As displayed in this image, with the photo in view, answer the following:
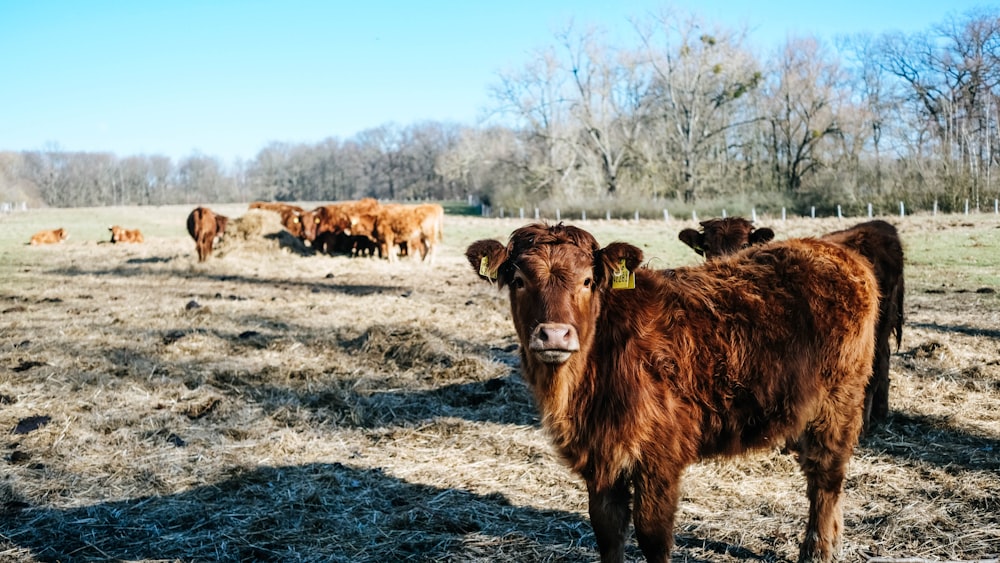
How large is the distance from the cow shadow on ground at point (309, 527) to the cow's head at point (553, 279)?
1.25 m

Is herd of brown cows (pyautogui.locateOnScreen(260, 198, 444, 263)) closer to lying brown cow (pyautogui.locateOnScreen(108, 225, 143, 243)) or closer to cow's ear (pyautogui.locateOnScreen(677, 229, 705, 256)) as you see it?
lying brown cow (pyautogui.locateOnScreen(108, 225, 143, 243))

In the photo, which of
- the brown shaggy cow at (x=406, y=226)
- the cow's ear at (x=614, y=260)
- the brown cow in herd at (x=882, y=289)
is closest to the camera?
the cow's ear at (x=614, y=260)

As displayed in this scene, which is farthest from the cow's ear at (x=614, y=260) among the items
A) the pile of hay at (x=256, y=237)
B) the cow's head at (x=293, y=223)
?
the cow's head at (x=293, y=223)

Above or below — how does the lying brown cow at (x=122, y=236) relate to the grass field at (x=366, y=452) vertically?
above

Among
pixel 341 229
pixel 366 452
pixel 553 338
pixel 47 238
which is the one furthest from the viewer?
pixel 47 238

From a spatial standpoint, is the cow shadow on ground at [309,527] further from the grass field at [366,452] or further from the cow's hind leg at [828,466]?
the cow's hind leg at [828,466]

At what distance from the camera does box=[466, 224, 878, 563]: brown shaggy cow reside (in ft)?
11.6

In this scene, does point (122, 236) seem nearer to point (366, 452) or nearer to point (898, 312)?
point (366, 452)

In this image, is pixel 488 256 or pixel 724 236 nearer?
pixel 488 256

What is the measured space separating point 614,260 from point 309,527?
2.72 meters

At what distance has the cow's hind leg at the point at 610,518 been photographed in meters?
3.61

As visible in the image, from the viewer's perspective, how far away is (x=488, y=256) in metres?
3.87

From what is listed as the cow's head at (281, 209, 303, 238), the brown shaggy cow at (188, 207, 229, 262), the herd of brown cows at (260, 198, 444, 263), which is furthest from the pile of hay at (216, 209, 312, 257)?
the cow's head at (281, 209, 303, 238)

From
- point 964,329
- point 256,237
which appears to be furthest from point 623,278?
point 256,237
